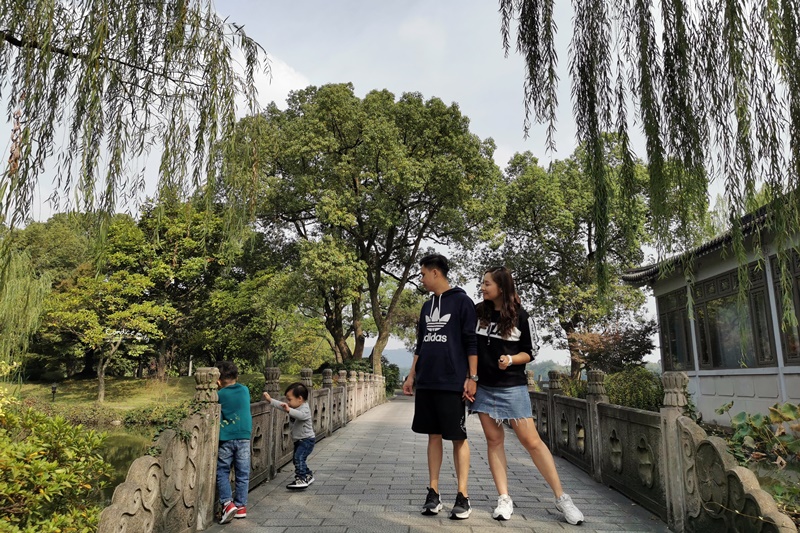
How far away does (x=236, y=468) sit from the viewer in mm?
4340

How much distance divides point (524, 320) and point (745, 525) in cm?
189

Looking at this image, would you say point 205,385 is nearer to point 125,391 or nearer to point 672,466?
point 672,466

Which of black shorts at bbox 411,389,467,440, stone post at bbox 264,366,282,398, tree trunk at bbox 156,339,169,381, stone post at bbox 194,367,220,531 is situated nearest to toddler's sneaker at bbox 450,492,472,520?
black shorts at bbox 411,389,467,440

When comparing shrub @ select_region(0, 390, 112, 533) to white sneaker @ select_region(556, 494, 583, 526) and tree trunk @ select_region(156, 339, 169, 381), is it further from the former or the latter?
tree trunk @ select_region(156, 339, 169, 381)

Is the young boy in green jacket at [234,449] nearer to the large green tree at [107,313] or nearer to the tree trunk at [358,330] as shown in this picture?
the tree trunk at [358,330]

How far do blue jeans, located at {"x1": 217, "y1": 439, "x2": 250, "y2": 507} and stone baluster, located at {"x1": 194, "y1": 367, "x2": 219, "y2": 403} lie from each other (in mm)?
491

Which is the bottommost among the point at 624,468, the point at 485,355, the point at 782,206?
the point at 624,468

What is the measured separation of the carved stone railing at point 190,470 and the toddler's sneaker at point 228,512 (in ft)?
0.29

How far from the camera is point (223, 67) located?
3.36 m

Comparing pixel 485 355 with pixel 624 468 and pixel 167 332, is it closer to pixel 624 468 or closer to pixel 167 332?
pixel 624 468

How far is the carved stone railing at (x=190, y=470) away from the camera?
9.01ft

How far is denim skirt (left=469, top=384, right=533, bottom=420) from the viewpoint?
153 inches

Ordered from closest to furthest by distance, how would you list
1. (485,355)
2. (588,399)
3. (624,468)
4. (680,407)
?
(680,407) → (485,355) → (624,468) → (588,399)

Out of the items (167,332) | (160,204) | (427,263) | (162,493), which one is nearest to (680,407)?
(427,263)
